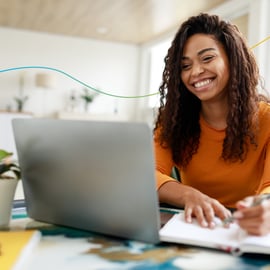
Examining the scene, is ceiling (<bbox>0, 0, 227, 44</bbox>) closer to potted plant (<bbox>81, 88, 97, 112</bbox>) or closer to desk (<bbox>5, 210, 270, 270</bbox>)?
potted plant (<bbox>81, 88, 97, 112</bbox>)

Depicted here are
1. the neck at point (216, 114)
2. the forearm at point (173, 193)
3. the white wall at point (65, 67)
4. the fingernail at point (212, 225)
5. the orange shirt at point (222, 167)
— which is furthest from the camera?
the white wall at point (65, 67)

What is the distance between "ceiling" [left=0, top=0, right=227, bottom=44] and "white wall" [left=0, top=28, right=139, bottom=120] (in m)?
0.17

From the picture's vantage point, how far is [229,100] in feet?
3.70

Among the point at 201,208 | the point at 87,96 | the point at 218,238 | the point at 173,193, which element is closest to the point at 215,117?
the point at 173,193

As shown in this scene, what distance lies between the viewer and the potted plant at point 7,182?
64 cm

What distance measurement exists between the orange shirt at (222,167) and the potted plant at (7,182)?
465 millimetres

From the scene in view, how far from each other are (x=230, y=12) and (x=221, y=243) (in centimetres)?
365

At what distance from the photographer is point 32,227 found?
0.64m

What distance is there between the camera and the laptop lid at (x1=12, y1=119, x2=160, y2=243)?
52 centimetres

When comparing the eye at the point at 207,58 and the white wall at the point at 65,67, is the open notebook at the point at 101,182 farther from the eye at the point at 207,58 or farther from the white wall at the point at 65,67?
the white wall at the point at 65,67

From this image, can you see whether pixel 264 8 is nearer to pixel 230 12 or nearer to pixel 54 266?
pixel 230 12

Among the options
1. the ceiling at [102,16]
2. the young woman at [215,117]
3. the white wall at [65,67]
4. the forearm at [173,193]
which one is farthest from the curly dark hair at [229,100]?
the white wall at [65,67]

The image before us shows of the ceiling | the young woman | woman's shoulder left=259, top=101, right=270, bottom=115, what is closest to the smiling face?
the young woman

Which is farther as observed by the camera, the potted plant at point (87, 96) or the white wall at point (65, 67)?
the potted plant at point (87, 96)
